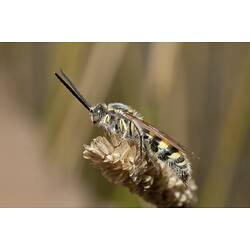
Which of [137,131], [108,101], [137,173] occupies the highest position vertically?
[108,101]

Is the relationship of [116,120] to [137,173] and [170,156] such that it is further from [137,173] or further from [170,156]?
[137,173]

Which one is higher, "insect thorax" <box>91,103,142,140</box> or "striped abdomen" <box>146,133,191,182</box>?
"insect thorax" <box>91,103,142,140</box>

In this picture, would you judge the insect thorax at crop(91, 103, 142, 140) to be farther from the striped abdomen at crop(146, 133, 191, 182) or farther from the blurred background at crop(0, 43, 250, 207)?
the blurred background at crop(0, 43, 250, 207)

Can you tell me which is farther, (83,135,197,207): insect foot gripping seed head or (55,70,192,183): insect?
(55,70,192,183): insect

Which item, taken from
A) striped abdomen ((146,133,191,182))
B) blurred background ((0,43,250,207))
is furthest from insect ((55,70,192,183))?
blurred background ((0,43,250,207))

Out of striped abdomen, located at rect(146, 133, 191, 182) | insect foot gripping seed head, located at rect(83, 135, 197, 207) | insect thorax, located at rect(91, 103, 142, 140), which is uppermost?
insect thorax, located at rect(91, 103, 142, 140)

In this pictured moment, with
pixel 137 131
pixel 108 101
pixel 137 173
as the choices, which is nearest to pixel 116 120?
pixel 137 131

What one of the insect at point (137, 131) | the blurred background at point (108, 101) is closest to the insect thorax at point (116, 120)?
the insect at point (137, 131)
